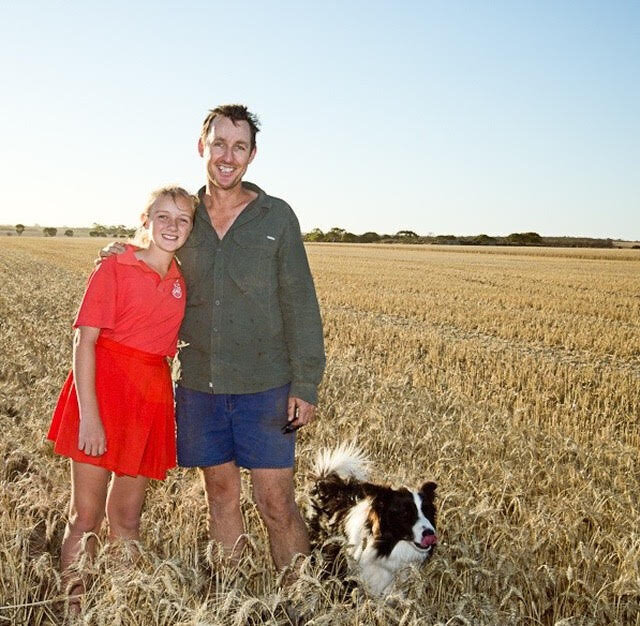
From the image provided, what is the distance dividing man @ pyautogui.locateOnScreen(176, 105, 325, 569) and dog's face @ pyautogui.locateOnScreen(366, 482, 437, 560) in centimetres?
43

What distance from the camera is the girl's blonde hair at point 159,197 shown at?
3.61m

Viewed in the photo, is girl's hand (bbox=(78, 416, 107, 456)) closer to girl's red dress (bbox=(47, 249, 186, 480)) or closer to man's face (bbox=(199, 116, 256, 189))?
girl's red dress (bbox=(47, 249, 186, 480))

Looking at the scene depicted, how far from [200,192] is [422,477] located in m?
2.87

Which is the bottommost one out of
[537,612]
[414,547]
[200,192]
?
[537,612]

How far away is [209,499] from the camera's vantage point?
399 cm

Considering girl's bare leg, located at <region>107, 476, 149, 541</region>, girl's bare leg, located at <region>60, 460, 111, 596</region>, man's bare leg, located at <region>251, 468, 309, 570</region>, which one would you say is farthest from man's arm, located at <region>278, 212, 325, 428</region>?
girl's bare leg, located at <region>60, 460, 111, 596</region>

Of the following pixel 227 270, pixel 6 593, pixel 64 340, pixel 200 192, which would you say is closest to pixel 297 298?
pixel 227 270

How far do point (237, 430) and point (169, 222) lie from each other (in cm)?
121

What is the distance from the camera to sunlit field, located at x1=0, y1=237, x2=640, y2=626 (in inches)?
125

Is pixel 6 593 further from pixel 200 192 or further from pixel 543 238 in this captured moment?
pixel 543 238

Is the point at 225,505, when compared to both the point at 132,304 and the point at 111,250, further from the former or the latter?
the point at 111,250

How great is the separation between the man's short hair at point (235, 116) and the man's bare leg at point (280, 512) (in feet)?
5.97

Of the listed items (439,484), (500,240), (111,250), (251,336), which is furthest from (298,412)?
(500,240)

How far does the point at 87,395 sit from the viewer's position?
3379 mm
